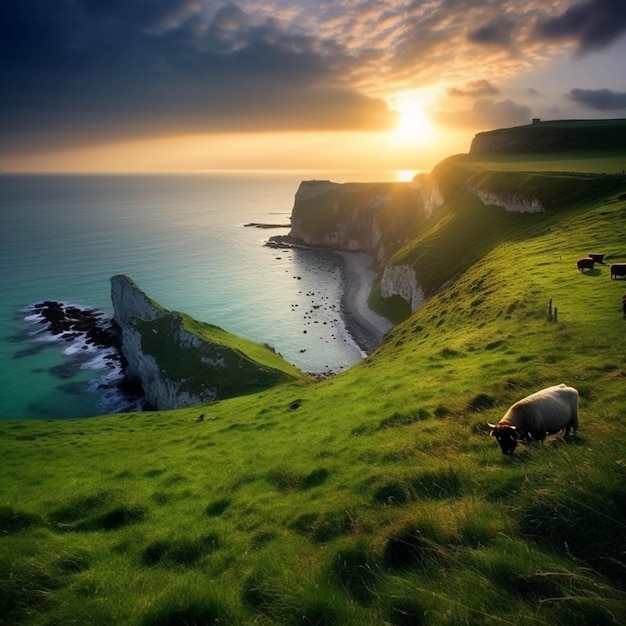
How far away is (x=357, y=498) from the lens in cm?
1212

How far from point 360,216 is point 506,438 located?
568ft

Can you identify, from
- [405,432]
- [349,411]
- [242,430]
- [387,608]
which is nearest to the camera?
[387,608]

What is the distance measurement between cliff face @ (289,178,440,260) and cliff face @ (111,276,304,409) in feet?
303

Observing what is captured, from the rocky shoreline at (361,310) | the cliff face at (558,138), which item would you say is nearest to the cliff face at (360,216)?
the rocky shoreline at (361,310)

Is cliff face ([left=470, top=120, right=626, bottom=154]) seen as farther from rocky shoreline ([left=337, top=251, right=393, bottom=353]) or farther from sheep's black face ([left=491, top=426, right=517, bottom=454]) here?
sheep's black face ([left=491, top=426, right=517, bottom=454])

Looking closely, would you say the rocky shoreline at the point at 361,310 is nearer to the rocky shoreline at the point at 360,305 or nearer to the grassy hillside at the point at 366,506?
the rocky shoreline at the point at 360,305

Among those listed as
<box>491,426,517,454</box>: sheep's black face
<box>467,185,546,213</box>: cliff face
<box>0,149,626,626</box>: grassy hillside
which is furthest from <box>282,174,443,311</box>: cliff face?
<box>491,426,517,454</box>: sheep's black face

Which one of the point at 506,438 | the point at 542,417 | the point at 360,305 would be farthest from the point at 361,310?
the point at 506,438

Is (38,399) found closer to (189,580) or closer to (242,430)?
(242,430)

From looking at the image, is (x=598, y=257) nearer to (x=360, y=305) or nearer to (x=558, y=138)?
(x=360, y=305)

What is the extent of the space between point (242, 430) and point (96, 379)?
52.6m

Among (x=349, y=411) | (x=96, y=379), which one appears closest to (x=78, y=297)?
(x=96, y=379)

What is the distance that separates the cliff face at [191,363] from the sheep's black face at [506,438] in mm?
38996

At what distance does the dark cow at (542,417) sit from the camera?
508 inches
